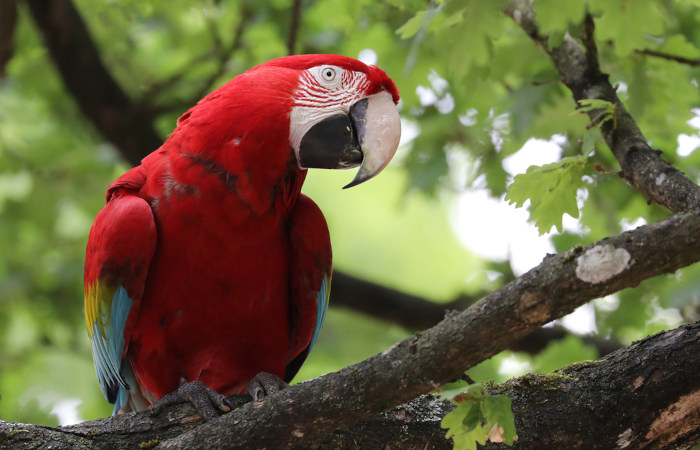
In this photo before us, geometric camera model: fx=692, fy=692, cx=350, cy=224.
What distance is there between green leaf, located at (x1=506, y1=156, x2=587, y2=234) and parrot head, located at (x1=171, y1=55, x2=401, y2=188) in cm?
67

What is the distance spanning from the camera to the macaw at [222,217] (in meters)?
2.88

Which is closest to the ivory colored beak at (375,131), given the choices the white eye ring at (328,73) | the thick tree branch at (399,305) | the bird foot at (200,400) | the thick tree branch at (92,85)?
the white eye ring at (328,73)

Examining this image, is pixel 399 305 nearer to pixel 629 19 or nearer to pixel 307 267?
pixel 307 267

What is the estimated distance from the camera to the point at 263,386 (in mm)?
2797

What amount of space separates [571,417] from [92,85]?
4.01 metres

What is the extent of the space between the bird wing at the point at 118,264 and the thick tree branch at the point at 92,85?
1.85 meters

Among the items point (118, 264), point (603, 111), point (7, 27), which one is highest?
point (7, 27)

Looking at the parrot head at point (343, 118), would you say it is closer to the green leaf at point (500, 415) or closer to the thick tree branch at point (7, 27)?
the green leaf at point (500, 415)

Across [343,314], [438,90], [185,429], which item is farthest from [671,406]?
[343,314]

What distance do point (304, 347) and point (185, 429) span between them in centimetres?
121

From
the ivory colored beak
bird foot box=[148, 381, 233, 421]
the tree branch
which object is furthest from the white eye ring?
the tree branch


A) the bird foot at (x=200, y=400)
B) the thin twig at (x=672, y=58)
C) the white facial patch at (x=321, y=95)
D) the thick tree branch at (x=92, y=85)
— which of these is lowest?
the thin twig at (x=672, y=58)

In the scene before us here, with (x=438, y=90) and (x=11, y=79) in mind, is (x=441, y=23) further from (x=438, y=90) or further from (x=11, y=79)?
(x=11, y=79)

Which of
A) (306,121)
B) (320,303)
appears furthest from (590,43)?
(320,303)
